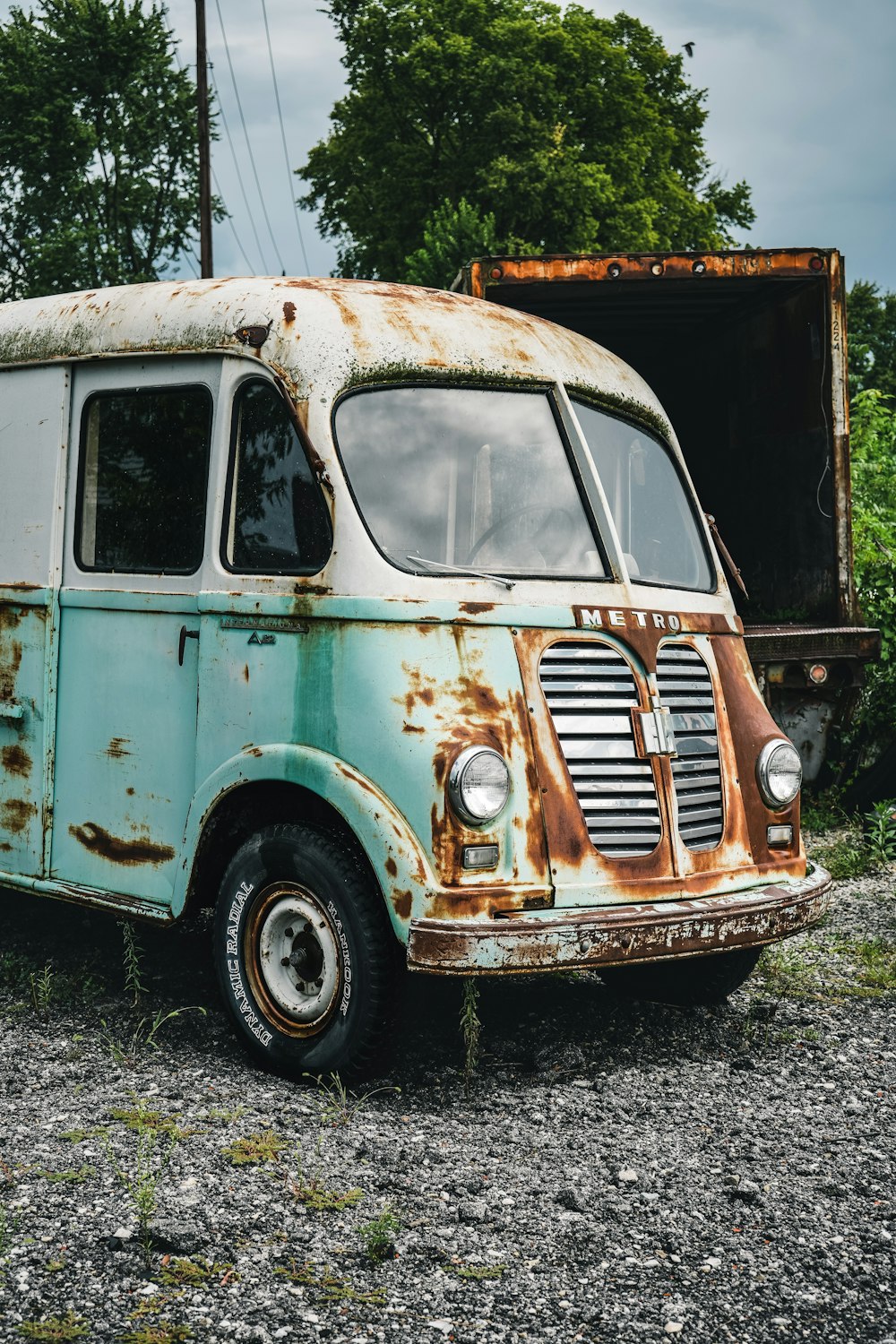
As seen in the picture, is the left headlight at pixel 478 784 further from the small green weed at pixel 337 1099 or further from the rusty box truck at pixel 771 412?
the rusty box truck at pixel 771 412

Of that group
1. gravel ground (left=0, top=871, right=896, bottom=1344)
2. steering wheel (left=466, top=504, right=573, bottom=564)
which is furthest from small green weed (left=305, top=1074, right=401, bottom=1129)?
steering wheel (left=466, top=504, right=573, bottom=564)

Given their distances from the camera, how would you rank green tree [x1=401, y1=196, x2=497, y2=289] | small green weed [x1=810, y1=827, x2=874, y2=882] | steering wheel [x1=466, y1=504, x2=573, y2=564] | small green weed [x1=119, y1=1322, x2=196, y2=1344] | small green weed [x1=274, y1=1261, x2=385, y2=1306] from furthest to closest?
green tree [x1=401, y1=196, x2=497, y2=289], small green weed [x1=810, y1=827, x2=874, y2=882], steering wheel [x1=466, y1=504, x2=573, y2=564], small green weed [x1=274, y1=1261, x2=385, y2=1306], small green weed [x1=119, y1=1322, x2=196, y2=1344]

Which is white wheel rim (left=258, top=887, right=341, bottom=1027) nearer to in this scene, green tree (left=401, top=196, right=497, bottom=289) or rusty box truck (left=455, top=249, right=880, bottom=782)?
rusty box truck (left=455, top=249, right=880, bottom=782)

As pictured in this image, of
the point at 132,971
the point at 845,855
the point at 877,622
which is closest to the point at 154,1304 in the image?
the point at 132,971

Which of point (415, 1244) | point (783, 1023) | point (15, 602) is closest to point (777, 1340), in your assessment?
point (415, 1244)

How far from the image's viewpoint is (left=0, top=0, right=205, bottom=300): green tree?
2819 centimetres

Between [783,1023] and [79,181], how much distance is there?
2801 cm

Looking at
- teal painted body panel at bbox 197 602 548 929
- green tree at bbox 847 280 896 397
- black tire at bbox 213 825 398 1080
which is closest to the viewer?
teal painted body panel at bbox 197 602 548 929

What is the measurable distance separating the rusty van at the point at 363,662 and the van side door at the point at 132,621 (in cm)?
1

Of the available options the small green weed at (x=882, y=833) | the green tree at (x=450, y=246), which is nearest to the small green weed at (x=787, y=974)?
the small green weed at (x=882, y=833)

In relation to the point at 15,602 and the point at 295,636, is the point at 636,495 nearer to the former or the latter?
the point at 295,636

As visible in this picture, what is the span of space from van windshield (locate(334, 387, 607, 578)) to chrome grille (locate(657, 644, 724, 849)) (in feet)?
1.34

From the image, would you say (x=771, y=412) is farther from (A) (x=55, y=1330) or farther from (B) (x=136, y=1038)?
(A) (x=55, y=1330)

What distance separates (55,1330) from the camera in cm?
284
